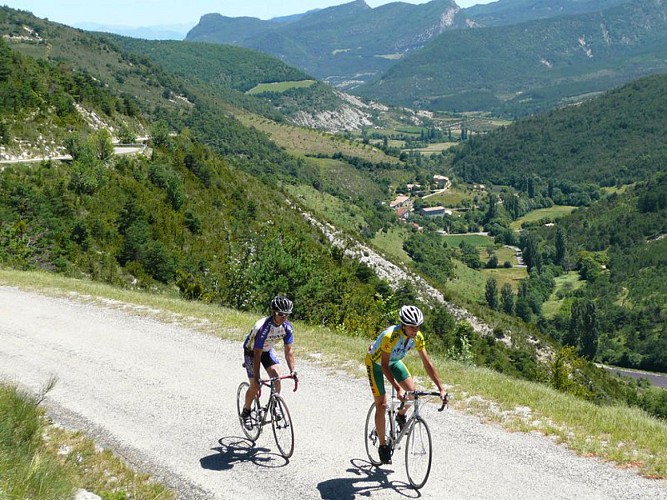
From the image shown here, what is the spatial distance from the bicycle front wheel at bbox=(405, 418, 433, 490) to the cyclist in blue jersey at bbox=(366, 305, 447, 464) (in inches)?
14.4

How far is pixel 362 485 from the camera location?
429 inches

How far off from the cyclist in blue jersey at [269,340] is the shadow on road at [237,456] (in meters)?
0.93

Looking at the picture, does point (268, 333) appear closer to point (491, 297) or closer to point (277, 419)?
point (277, 419)

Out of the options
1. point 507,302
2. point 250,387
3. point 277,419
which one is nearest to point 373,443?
point 277,419

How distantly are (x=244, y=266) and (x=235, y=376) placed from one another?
19007mm

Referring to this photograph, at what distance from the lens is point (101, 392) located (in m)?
15.7

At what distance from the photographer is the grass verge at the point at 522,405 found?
1205cm

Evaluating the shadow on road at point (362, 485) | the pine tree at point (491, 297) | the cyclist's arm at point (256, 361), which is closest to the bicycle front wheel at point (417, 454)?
the shadow on road at point (362, 485)

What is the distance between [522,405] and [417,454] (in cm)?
494

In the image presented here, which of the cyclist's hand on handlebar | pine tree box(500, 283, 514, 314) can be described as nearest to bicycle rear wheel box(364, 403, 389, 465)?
the cyclist's hand on handlebar

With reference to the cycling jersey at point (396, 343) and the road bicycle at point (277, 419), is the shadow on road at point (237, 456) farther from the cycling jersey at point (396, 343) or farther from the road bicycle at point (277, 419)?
the cycling jersey at point (396, 343)

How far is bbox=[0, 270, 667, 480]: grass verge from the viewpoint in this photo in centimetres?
1205

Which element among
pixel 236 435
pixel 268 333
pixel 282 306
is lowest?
pixel 236 435

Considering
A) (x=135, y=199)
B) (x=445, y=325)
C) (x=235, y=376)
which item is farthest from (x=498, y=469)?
A: (x=445, y=325)
